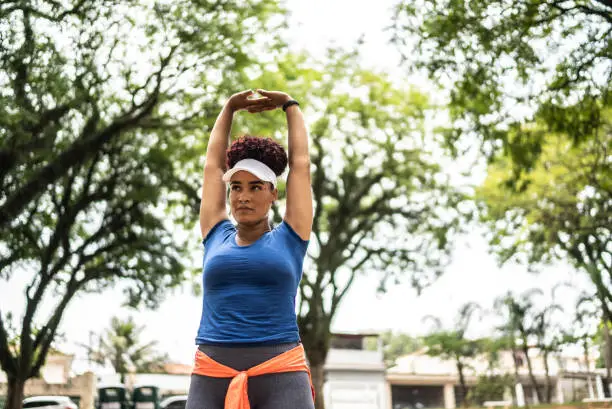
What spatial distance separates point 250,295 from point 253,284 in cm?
4

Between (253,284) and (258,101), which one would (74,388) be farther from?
(253,284)

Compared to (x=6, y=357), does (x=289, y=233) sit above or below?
below

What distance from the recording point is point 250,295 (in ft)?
7.19

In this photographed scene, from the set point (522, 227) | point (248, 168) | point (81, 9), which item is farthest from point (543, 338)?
point (248, 168)

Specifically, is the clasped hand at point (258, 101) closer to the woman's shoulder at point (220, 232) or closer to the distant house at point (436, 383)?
the woman's shoulder at point (220, 232)

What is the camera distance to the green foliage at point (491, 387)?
41.2 meters

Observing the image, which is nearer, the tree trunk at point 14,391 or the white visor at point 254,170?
the white visor at point 254,170

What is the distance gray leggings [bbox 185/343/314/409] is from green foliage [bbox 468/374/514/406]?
41760mm

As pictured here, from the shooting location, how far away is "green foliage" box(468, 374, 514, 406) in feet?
135

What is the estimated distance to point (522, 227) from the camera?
930 inches

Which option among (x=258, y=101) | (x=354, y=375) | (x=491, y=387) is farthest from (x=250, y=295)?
(x=354, y=375)

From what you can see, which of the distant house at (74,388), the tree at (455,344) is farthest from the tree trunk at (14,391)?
the tree at (455,344)

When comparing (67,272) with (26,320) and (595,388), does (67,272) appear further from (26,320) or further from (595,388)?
(595,388)

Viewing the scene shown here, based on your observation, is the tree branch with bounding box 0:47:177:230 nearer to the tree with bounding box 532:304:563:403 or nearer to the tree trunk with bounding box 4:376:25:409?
the tree trunk with bounding box 4:376:25:409
